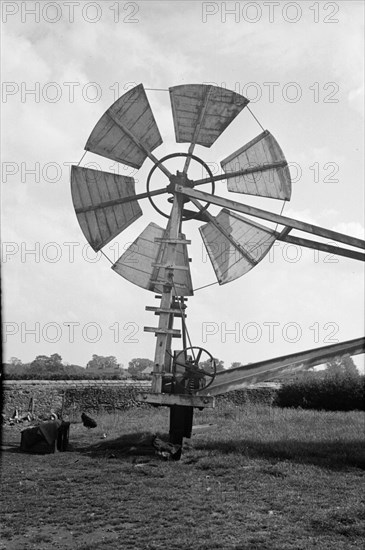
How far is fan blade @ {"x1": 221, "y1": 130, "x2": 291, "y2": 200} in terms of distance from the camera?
45.5 ft

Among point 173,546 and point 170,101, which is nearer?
point 173,546

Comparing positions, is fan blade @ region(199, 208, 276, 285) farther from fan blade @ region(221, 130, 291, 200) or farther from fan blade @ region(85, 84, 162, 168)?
fan blade @ region(85, 84, 162, 168)

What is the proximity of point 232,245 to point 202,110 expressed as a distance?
10.2ft

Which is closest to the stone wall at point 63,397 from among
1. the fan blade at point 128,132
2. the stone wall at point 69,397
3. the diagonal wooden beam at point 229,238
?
the stone wall at point 69,397

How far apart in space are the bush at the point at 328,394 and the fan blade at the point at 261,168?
1367 cm

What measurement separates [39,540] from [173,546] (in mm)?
1615

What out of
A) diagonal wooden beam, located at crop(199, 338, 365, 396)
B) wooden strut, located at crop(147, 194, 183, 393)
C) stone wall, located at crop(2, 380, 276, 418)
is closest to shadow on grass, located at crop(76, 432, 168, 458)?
wooden strut, located at crop(147, 194, 183, 393)

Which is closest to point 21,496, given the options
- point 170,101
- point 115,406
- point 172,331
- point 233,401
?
point 172,331

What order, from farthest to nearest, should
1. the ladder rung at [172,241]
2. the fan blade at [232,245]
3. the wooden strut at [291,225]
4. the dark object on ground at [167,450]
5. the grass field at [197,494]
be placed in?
the fan blade at [232,245]
the ladder rung at [172,241]
the wooden strut at [291,225]
the dark object on ground at [167,450]
the grass field at [197,494]

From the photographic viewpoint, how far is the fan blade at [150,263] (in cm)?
1406

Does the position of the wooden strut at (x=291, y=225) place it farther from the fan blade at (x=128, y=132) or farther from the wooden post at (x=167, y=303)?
the fan blade at (x=128, y=132)

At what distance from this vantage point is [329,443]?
1367 centimetres

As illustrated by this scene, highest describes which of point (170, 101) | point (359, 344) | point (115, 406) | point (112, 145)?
point (170, 101)

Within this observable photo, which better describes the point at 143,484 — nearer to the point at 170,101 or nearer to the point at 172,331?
the point at 172,331
